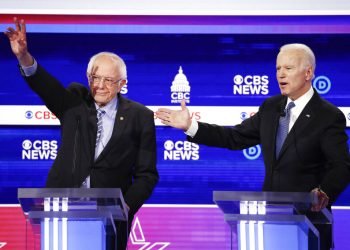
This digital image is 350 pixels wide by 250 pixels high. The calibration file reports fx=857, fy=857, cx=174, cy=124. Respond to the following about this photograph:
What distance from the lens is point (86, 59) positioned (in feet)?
18.1

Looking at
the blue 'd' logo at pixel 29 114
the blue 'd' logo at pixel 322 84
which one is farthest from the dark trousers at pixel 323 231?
the blue 'd' logo at pixel 29 114

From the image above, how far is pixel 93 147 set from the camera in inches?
162

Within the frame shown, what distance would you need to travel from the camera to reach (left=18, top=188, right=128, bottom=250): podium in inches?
126

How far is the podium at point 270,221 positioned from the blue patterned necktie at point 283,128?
0.93 meters

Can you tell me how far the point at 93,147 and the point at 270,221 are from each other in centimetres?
122

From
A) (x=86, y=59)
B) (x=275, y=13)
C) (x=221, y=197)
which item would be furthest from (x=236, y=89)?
(x=221, y=197)

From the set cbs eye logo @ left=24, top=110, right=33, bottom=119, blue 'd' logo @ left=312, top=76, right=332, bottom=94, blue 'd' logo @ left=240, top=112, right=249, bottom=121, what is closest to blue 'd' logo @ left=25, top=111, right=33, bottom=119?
cbs eye logo @ left=24, top=110, right=33, bottom=119

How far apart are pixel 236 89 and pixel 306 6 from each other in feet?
2.24

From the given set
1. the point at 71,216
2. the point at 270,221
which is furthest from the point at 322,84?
the point at 71,216

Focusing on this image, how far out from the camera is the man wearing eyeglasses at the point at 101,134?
13.4 ft

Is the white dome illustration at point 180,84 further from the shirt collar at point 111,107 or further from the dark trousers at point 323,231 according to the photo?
the dark trousers at point 323,231

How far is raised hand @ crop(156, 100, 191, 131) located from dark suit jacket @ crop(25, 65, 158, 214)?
15 centimetres

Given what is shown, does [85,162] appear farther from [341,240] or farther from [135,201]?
[341,240]

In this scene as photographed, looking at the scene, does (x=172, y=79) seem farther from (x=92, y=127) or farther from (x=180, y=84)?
(x=92, y=127)
